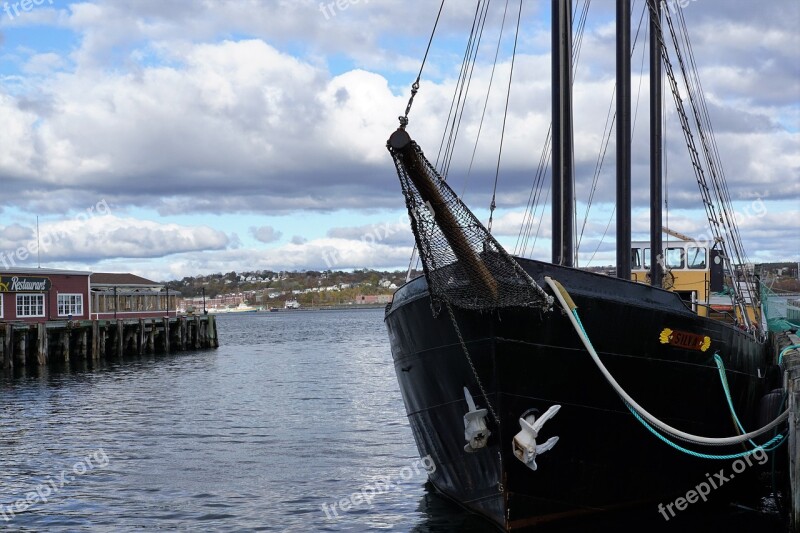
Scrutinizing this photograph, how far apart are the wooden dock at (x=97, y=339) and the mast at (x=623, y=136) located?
3809 cm

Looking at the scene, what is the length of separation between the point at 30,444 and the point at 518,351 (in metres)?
15.5

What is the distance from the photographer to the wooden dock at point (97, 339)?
46.4 metres

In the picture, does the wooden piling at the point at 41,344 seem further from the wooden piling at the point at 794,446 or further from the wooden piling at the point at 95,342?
the wooden piling at the point at 794,446

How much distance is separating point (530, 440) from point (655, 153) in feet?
31.4

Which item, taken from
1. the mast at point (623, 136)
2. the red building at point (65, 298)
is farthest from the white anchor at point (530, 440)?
the red building at point (65, 298)

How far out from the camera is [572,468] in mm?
10633

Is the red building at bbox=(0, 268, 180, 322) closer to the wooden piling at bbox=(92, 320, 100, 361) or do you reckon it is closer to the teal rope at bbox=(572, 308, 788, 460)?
the wooden piling at bbox=(92, 320, 100, 361)

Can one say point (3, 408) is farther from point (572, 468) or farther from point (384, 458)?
point (572, 468)

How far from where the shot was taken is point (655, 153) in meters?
17.6

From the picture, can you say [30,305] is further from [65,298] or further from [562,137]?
[562,137]

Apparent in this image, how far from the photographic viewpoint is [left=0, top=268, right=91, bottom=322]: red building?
5094 centimetres

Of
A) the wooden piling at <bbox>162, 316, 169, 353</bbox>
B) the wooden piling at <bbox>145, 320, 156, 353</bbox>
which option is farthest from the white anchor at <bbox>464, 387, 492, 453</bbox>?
the wooden piling at <bbox>162, 316, 169, 353</bbox>

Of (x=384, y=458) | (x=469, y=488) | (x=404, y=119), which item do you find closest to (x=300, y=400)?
(x=384, y=458)

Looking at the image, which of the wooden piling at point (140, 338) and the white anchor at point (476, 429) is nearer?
the white anchor at point (476, 429)
